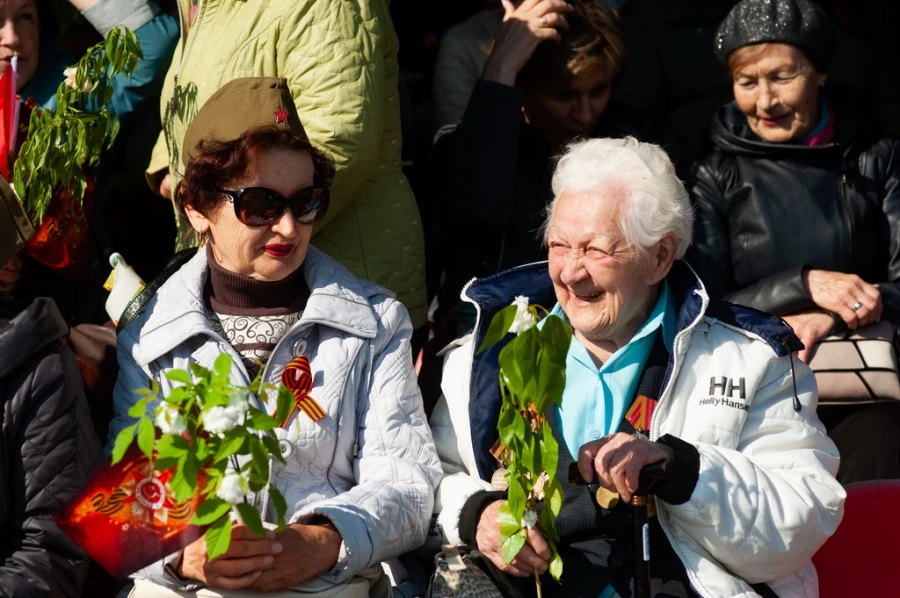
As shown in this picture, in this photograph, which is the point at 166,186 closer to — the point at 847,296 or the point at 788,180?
the point at 788,180

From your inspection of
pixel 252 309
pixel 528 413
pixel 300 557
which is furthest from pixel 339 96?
pixel 300 557

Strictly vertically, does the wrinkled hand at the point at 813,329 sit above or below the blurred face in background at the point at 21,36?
below

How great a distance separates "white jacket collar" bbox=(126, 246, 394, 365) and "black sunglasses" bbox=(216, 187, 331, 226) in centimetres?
20

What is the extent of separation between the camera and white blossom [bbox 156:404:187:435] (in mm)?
2869

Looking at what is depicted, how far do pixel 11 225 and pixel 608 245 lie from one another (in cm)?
173

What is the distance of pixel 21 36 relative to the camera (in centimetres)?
480

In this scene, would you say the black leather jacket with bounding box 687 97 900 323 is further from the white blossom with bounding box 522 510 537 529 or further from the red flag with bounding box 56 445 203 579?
the red flag with bounding box 56 445 203 579

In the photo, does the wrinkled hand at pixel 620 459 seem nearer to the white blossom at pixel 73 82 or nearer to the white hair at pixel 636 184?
the white hair at pixel 636 184

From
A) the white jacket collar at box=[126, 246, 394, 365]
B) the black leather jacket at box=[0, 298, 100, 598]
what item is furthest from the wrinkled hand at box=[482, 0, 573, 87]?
the black leather jacket at box=[0, 298, 100, 598]

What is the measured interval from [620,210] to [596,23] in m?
1.30

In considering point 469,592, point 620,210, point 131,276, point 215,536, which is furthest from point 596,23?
point 215,536

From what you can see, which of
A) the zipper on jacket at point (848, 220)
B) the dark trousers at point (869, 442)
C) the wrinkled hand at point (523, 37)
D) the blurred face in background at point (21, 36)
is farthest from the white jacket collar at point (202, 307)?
the zipper on jacket at point (848, 220)

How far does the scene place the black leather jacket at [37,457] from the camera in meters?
3.39

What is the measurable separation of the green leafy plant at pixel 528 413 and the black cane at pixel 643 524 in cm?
20
